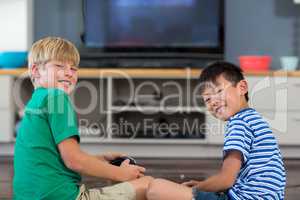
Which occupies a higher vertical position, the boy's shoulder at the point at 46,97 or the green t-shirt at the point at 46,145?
the boy's shoulder at the point at 46,97

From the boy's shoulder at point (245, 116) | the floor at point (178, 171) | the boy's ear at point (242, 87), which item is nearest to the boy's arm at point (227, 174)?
the boy's shoulder at point (245, 116)

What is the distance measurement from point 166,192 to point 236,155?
26 centimetres

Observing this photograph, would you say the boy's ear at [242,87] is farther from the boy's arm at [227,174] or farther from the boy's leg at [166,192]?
the boy's leg at [166,192]

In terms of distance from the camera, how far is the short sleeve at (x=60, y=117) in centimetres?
155

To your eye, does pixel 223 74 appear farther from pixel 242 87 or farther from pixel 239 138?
pixel 239 138

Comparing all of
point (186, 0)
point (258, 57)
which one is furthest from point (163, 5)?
point (258, 57)

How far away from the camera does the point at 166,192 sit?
5.69 feet

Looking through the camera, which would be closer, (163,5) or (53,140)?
(53,140)

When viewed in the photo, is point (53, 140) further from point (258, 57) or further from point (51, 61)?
point (258, 57)

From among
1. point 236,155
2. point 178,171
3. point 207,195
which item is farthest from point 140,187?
point 178,171

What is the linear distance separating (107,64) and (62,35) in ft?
1.82

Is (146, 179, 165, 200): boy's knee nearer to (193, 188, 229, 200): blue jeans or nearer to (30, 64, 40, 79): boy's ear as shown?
(193, 188, 229, 200): blue jeans

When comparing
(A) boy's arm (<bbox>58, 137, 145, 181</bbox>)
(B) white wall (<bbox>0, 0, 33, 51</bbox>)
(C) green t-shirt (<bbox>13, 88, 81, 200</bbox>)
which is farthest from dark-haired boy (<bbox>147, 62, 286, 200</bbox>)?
(B) white wall (<bbox>0, 0, 33, 51</bbox>)

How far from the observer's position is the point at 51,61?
5.37 ft
